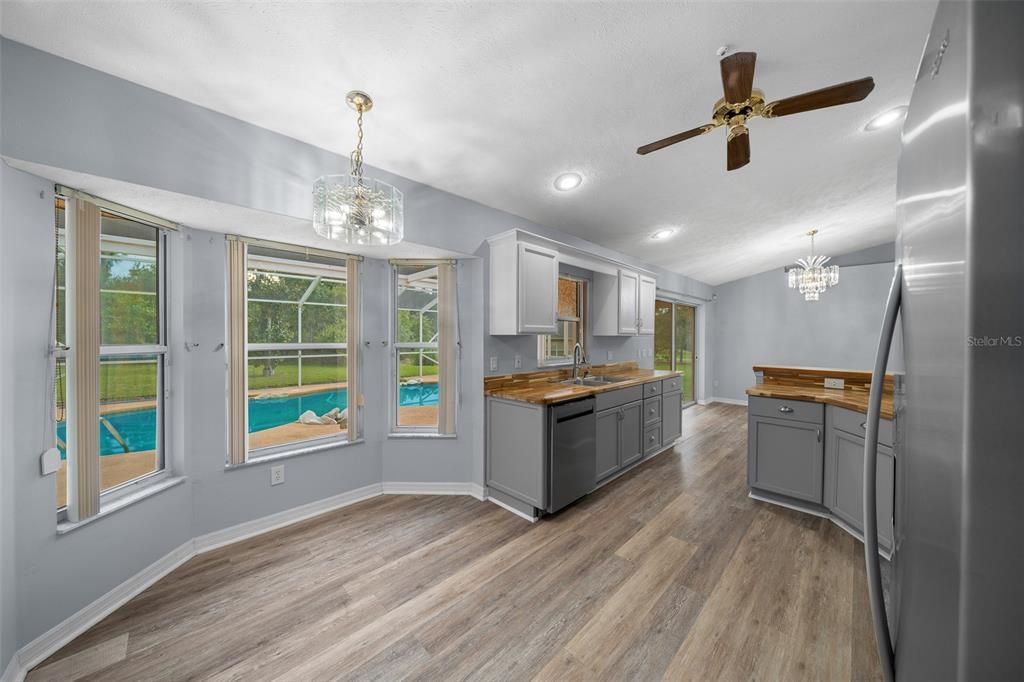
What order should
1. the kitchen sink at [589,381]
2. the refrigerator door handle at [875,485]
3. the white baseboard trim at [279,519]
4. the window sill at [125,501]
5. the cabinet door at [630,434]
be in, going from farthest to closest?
the kitchen sink at [589,381], the cabinet door at [630,434], the white baseboard trim at [279,519], the window sill at [125,501], the refrigerator door handle at [875,485]

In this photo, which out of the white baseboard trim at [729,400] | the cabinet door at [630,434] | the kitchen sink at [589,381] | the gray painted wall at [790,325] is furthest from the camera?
the white baseboard trim at [729,400]

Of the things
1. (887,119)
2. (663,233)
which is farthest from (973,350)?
(663,233)

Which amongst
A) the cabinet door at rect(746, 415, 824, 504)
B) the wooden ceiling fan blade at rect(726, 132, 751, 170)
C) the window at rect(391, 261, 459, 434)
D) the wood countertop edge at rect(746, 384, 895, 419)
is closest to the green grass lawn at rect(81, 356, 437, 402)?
the window at rect(391, 261, 459, 434)

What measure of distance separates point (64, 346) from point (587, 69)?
2886 mm

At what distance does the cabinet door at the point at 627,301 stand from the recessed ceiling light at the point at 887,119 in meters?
2.20

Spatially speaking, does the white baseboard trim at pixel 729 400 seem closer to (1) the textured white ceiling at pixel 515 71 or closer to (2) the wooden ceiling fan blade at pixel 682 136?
(1) the textured white ceiling at pixel 515 71

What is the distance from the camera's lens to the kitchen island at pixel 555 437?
9.00ft

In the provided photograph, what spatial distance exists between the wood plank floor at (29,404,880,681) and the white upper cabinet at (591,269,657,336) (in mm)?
2070

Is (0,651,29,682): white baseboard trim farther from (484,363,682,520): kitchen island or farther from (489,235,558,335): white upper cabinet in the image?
(489,235,558,335): white upper cabinet

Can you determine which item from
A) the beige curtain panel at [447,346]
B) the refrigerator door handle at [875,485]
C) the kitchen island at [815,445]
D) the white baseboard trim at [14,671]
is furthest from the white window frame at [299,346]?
the kitchen island at [815,445]

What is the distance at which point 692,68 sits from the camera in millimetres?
1975

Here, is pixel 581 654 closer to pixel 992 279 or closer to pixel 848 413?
pixel 992 279

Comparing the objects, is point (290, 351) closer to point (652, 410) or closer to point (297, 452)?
point (297, 452)

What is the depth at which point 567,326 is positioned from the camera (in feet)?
14.0
